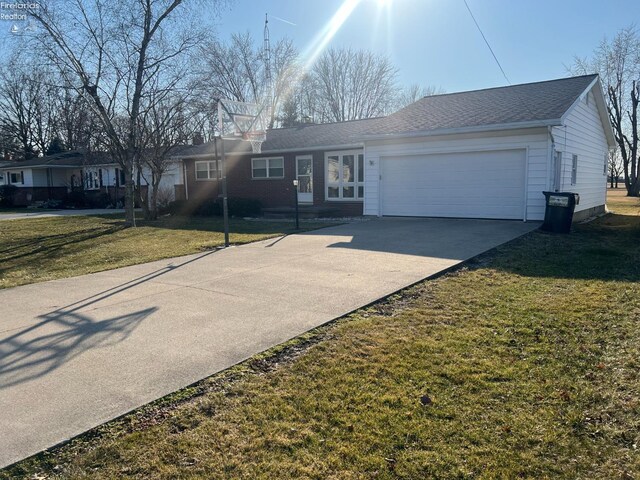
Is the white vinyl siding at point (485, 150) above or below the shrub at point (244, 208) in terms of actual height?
above

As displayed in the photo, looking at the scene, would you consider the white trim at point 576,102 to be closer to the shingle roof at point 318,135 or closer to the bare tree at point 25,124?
the shingle roof at point 318,135

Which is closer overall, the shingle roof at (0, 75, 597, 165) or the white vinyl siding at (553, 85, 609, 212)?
the shingle roof at (0, 75, 597, 165)

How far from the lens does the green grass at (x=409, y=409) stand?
2.70 metres

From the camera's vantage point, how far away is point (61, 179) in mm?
36312

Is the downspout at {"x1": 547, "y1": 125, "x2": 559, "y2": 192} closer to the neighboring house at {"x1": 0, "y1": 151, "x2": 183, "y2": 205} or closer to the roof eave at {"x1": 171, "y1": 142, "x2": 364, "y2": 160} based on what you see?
the roof eave at {"x1": 171, "y1": 142, "x2": 364, "y2": 160}

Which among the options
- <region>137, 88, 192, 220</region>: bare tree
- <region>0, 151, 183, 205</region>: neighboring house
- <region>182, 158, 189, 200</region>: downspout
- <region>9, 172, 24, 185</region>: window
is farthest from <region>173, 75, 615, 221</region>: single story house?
<region>9, 172, 24, 185</region>: window

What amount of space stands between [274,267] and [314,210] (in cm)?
1040

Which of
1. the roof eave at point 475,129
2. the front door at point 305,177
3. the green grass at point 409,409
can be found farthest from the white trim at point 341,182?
the green grass at point 409,409

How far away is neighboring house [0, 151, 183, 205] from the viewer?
107 ft

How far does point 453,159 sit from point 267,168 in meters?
9.59

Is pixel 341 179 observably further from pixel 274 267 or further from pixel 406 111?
pixel 274 267

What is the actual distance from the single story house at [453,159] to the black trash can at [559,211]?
1.29 meters

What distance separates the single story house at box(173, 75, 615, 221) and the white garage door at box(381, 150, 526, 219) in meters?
0.03

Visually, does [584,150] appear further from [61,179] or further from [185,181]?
[61,179]
